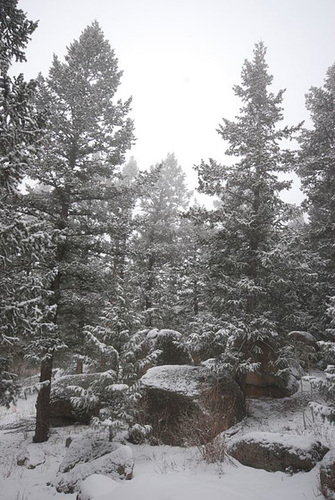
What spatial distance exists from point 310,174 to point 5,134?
14.0 metres

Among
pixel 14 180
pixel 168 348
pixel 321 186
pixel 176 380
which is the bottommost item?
pixel 176 380

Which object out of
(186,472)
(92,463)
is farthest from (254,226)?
(92,463)

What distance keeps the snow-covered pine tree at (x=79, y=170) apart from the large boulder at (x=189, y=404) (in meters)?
3.25

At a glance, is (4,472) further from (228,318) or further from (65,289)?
(228,318)

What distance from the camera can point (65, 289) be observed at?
34.8ft

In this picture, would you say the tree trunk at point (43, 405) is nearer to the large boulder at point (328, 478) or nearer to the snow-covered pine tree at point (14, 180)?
the snow-covered pine tree at point (14, 180)

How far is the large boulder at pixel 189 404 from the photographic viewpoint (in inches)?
345

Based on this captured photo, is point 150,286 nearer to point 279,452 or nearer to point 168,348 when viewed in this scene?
point 168,348

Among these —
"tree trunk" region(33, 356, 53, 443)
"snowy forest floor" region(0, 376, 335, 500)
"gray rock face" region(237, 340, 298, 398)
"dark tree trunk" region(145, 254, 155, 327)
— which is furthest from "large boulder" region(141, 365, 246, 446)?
"dark tree trunk" region(145, 254, 155, 327)

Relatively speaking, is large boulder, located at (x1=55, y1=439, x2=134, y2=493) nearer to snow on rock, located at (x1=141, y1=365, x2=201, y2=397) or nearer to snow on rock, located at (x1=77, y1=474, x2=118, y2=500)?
snow on rock, located at (x1=77, y1=474, x2=118, y2=500)

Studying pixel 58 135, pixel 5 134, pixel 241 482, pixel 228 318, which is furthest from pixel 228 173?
pixel 241 482

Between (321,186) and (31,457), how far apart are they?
1628cm

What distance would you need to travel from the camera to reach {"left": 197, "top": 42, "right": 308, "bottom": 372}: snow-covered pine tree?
11031mm

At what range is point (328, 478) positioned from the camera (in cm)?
564
